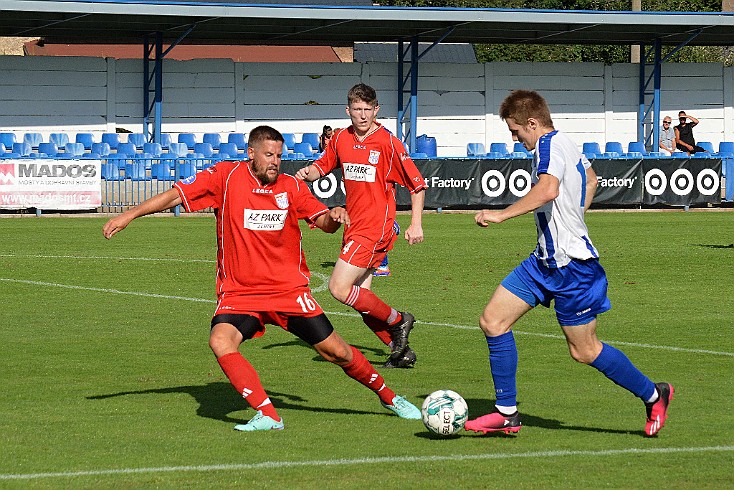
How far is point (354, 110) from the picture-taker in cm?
955

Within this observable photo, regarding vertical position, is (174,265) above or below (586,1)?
below

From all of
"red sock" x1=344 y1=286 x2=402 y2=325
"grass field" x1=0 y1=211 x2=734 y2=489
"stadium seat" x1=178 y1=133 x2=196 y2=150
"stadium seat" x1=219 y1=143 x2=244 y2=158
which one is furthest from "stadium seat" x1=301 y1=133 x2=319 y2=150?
"red sock" x1=344 y1=286 x2=402 y2=325

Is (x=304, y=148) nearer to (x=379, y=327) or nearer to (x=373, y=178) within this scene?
(x=373, y=178)

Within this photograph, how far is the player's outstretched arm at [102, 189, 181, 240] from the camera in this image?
724 centimetres

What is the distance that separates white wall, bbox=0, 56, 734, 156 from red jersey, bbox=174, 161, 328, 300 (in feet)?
99.7

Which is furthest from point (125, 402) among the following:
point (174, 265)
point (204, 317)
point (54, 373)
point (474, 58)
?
point (474, 58)

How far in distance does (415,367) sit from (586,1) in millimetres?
60470

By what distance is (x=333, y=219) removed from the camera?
737cm

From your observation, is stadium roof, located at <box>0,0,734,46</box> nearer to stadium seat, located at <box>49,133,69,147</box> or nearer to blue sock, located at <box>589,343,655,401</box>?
stadium seat, located at <box>49,133,69,147</box>

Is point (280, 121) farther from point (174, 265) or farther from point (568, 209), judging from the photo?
point (568, 209)

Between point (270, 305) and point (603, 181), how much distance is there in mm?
25149

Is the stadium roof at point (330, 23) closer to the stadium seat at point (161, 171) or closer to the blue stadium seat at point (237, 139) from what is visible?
the blue stadium seat at point (237, 139)

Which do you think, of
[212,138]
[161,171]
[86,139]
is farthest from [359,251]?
[212,138]

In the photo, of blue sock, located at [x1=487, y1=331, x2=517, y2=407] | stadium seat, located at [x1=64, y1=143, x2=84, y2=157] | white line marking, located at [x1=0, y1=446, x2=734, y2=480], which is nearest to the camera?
white line marking, located at [x1=0, y1=446, x2=734, y2=480]
